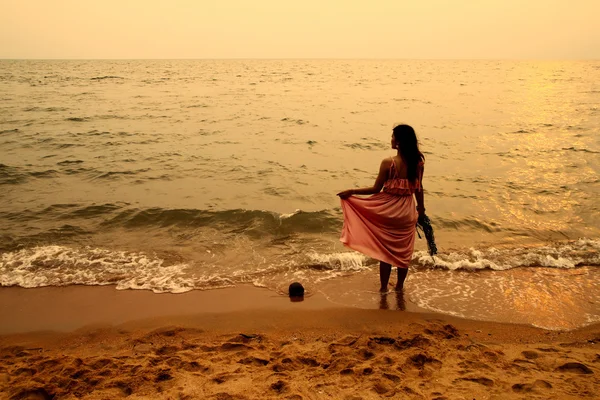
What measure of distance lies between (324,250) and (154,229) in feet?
10.6

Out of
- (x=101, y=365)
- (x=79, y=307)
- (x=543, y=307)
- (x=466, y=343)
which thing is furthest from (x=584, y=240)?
(x=79, y=307)

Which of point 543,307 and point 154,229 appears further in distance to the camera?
point 154,229

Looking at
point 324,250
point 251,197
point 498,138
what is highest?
point 498,138

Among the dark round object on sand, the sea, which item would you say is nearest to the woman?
the sea

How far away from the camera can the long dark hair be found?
424 cm

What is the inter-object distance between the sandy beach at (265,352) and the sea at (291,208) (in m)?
0.41

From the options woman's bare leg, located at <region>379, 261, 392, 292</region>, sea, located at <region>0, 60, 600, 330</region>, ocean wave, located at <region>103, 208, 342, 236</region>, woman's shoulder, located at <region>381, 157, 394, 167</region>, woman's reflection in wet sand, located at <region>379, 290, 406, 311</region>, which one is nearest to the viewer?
woman's shoulder, located at <region>381, 157, 394, 167</region>

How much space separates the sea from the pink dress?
26.2 inches

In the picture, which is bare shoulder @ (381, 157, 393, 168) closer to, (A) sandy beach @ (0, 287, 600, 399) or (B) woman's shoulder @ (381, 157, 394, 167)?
(B) woman's shoulder @ (381, 157, 394, 167)

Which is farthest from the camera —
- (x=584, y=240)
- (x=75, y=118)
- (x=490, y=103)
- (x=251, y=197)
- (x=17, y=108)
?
(x=490, y=103)

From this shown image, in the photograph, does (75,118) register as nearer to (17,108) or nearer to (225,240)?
(17,108)

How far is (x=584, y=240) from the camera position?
6602 mm

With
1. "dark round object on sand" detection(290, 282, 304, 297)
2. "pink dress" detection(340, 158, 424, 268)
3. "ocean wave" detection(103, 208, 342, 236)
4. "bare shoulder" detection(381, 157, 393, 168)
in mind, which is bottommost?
"dark round object on sand" detection(290, 282, 304, 297)

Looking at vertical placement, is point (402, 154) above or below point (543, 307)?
above
